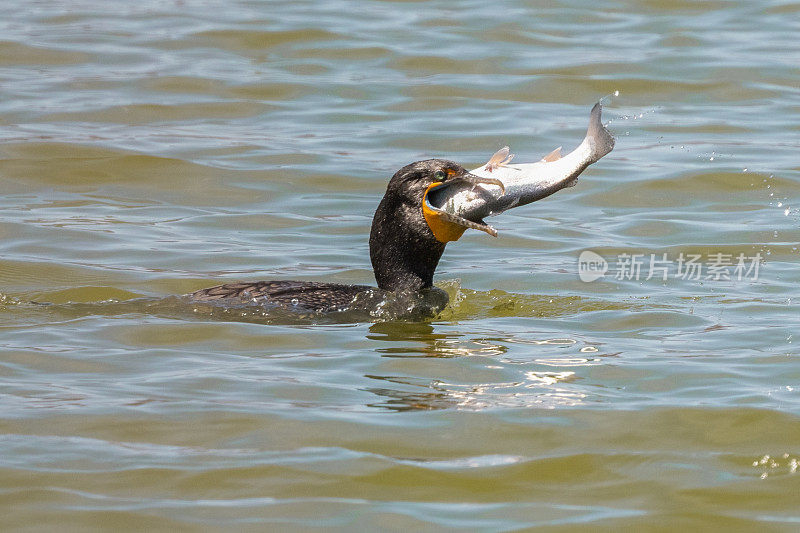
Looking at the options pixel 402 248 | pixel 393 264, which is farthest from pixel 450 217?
pixel 393 264

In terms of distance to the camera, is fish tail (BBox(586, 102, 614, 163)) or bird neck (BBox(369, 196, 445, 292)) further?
bird neck (BBox(369, 196, 445, 292))

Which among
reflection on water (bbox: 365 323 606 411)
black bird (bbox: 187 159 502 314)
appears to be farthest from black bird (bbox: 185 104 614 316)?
reflection on water (bbox: 365 323 606 411)

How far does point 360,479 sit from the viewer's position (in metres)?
5.05

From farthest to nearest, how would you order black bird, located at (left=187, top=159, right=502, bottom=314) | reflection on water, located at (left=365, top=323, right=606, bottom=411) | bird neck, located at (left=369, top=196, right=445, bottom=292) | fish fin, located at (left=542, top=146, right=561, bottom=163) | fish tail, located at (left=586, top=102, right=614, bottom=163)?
bird neck, located at (left=369, top=196, right=445, bottom=292)
black bird, located at (left=187, top=159, right=502, bottom=314)
fish fin, located at (left=542, top=146, right=561, bottom=163)
fish tail, located at (left=586, top=102, right=614, bottom=163)
reflection on water, located at (left=365, top=323, right=606, bottom=411)

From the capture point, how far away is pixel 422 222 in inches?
300

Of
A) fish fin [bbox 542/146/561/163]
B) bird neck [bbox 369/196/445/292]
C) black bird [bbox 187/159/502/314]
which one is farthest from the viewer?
bird neck [bbox 369/196/445/292]

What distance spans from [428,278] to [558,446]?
2621 mm

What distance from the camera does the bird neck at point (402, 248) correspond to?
25.1 feet

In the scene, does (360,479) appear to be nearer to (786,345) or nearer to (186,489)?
(186,489)

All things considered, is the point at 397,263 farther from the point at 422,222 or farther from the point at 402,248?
the point at 422,222

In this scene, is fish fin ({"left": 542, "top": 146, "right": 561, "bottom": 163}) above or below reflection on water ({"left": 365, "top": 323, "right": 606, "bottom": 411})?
above

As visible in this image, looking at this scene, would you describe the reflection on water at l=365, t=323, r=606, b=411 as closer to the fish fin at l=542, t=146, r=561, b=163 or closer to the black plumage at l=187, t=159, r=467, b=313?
the black plumage at l=187, t=159, r=467, b=313

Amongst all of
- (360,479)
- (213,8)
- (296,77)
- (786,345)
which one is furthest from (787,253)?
(213,8)

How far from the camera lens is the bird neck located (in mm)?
7660
